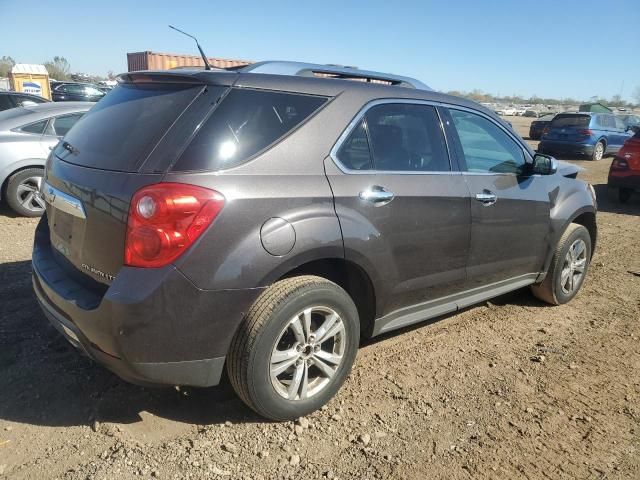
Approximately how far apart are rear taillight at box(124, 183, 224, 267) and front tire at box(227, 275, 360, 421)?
476 millimetres

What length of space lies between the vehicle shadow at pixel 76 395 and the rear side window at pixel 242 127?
4.41 feet

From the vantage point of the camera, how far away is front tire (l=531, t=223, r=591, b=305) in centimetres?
440

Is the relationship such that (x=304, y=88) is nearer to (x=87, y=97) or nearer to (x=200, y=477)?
(x=200, y=477)

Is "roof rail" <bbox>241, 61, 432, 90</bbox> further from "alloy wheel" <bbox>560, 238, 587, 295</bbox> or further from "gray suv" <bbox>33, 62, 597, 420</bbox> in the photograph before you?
"alloy wheel" <bbox>560, 238, 587, 295</bbox>

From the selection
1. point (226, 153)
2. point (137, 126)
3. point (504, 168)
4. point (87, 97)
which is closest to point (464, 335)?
point (504, 168)

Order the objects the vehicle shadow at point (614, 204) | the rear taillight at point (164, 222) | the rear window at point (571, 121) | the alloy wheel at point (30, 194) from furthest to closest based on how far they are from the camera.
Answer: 1. the rear window at point (571, 121)
2. the vehicle shadow at point (614, 204)
3. the alloy wheel at point (30, 194)
4. the rear taillight at point (164, 222)

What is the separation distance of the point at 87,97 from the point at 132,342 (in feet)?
75.7

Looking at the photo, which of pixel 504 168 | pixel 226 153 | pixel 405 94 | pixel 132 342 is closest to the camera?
pixel 132 342

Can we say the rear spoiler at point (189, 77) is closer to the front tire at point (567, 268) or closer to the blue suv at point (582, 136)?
the front tire at point (567, 268)

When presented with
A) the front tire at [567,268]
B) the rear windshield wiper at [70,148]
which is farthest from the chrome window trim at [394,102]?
the rear windshield wiper at [70,148]

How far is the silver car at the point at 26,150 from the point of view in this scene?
6669 mm

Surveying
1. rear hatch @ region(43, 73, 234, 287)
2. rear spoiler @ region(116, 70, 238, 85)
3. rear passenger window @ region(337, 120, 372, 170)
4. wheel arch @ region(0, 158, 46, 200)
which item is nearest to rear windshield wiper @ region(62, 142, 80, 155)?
rear hatch @ region(43, 73, 234, 287)

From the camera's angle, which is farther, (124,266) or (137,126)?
(137,126)

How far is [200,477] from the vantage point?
237cm
